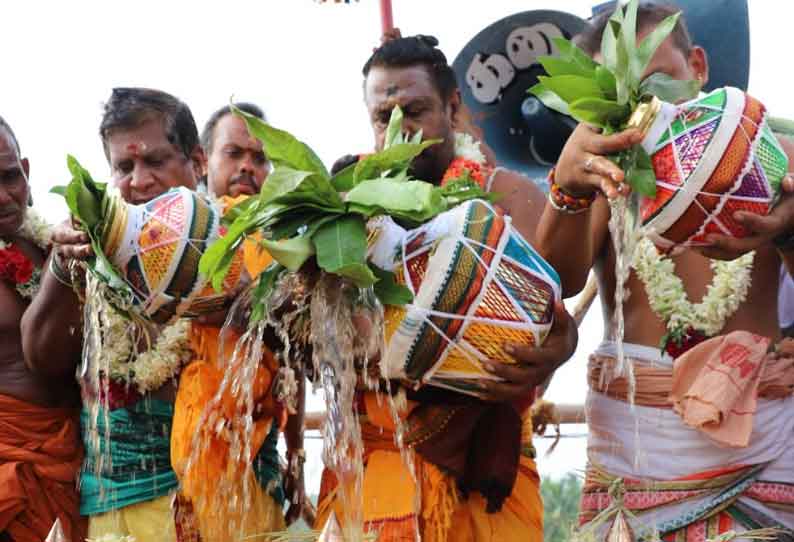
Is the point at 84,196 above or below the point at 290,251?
above

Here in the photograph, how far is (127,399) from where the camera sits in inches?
145

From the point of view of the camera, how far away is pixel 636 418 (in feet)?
11.1

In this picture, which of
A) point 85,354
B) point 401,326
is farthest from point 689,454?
point 85,354

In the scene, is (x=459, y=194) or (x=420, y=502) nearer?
(x=459, y=194)

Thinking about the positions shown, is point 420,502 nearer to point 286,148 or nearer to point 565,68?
point 286,148

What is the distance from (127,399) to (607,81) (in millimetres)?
1743

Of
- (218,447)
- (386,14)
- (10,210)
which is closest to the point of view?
(218,447)

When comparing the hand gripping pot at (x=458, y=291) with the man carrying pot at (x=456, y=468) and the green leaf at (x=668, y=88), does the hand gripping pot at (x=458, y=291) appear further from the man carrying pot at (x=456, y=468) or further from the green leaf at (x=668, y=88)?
the green leaf at (x=668, y=88)

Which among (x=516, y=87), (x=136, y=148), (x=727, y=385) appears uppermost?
(x=516, y=87)

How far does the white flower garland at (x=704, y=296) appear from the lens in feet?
10.9

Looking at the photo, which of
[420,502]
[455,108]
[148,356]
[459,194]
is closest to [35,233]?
[148,356]

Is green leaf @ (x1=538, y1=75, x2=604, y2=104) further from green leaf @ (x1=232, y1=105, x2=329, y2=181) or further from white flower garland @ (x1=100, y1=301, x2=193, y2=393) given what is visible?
white flower garland @ (x1=100, y1=301, x2=193, y2=393)

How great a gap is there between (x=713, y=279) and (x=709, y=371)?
0.82 feet

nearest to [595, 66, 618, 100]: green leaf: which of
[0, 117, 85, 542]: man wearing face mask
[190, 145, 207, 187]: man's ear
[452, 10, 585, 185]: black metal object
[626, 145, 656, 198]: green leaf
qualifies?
[626, 145, 656, 198]: green leaf
